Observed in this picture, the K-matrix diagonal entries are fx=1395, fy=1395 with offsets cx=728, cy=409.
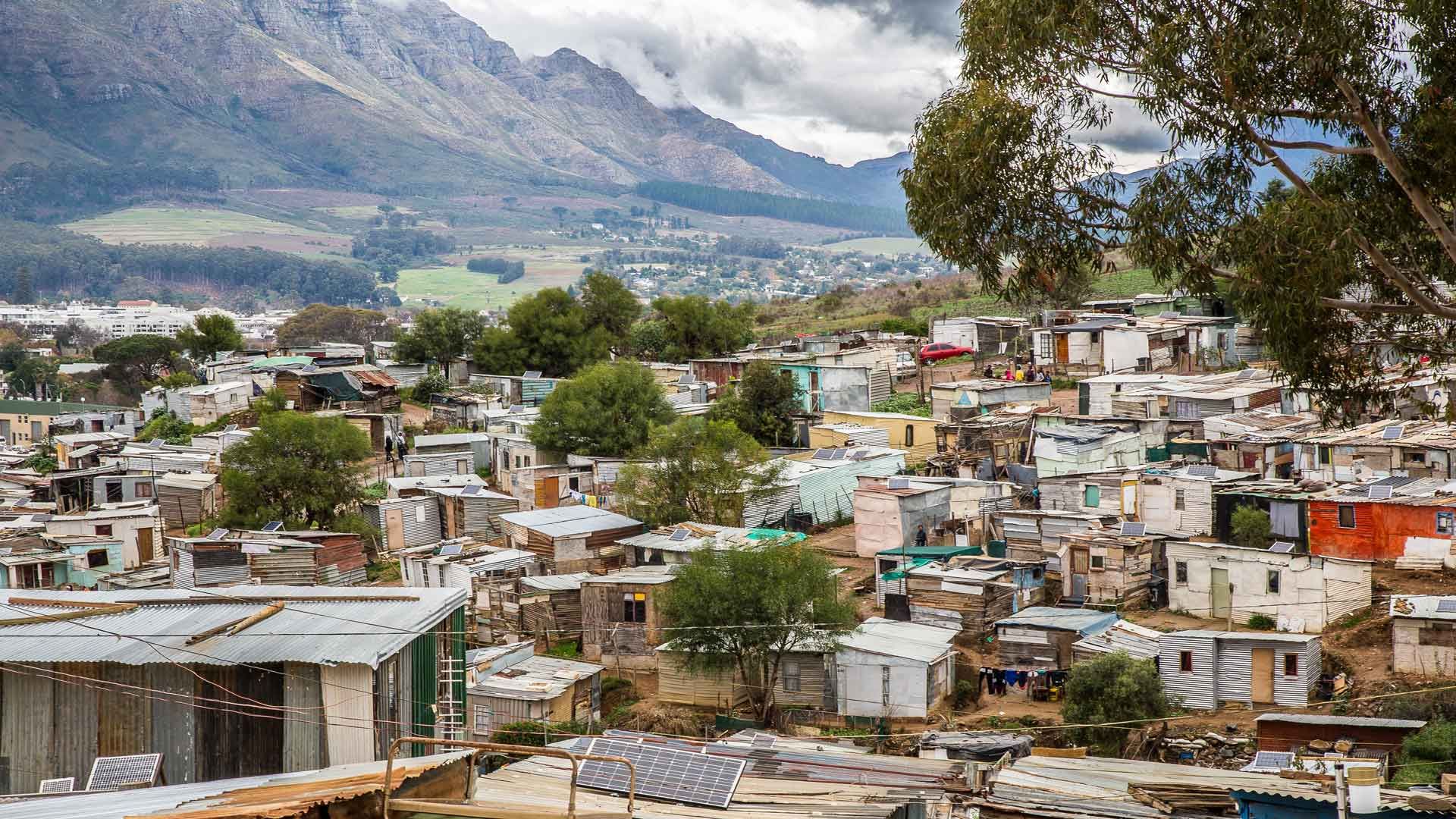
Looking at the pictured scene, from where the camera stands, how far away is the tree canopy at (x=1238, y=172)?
10758 millimetres

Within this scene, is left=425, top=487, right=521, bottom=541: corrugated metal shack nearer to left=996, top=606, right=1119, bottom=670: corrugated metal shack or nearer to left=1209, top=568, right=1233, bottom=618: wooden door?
left=996, top=606, right=1119, bottom=670: corrugated metal shack

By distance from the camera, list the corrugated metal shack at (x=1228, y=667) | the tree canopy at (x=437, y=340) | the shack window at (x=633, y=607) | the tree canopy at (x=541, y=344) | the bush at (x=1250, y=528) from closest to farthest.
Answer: the corrugated metal shack at (x=1228, y=667) → the shack window at (x=633, y=607) → the bush at (x=1250, y=528) → the tree canopy at (x=541, y=344) → the tree canopy at (x=437, y=340)

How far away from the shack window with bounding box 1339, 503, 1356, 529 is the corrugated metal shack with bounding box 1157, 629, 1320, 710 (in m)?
5.05

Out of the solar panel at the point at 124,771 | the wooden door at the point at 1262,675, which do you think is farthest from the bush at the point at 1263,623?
the solar panel at the point at 124,771

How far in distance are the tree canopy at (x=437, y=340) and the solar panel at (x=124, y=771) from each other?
48374 mm

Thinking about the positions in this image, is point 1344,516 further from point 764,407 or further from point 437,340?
point 437,340

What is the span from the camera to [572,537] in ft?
96.0

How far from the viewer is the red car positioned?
165 feet

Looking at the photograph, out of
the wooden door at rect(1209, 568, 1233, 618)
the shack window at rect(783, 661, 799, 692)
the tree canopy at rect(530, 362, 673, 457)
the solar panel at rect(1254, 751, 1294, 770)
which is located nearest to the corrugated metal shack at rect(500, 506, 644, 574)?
the tree canopy at rect(530, 362, 673, 457)

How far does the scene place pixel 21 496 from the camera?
38812 mm

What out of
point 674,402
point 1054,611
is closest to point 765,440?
point 674,402

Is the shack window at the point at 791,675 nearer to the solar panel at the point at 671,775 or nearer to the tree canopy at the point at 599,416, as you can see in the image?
the solar panel at the point at 671,775

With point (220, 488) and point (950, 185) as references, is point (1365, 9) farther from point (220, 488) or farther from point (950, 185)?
point (220, 488)

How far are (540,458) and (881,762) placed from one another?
2680 cm
